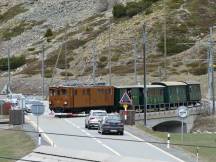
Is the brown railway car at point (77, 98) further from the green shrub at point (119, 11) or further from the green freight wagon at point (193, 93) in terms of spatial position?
the green shrub at point (119, 11)

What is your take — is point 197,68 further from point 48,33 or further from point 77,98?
point 48,33

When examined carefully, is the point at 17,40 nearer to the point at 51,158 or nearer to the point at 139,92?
the point at 139,92

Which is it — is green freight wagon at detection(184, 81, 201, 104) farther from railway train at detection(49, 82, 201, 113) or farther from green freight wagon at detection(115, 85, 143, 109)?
green freight wagon at detection(115, 85, 143, 109)

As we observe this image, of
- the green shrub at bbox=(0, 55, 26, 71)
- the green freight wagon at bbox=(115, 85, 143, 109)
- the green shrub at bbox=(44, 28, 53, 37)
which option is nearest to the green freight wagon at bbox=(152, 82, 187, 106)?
the green freight wagon at bbox=(115, 85, 143, 109)

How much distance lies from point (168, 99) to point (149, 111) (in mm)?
4220

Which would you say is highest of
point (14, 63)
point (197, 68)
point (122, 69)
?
point (14, 63)

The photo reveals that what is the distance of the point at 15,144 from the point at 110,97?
31.4 metres

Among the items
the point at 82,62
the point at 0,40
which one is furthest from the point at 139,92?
the point at 0,40

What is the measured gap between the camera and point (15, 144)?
138ft

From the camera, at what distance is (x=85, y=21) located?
16612cm

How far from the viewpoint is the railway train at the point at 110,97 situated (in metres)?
70.1

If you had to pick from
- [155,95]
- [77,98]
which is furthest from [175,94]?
[77,98]

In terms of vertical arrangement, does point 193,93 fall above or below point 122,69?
below

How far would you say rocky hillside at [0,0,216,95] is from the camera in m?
116
